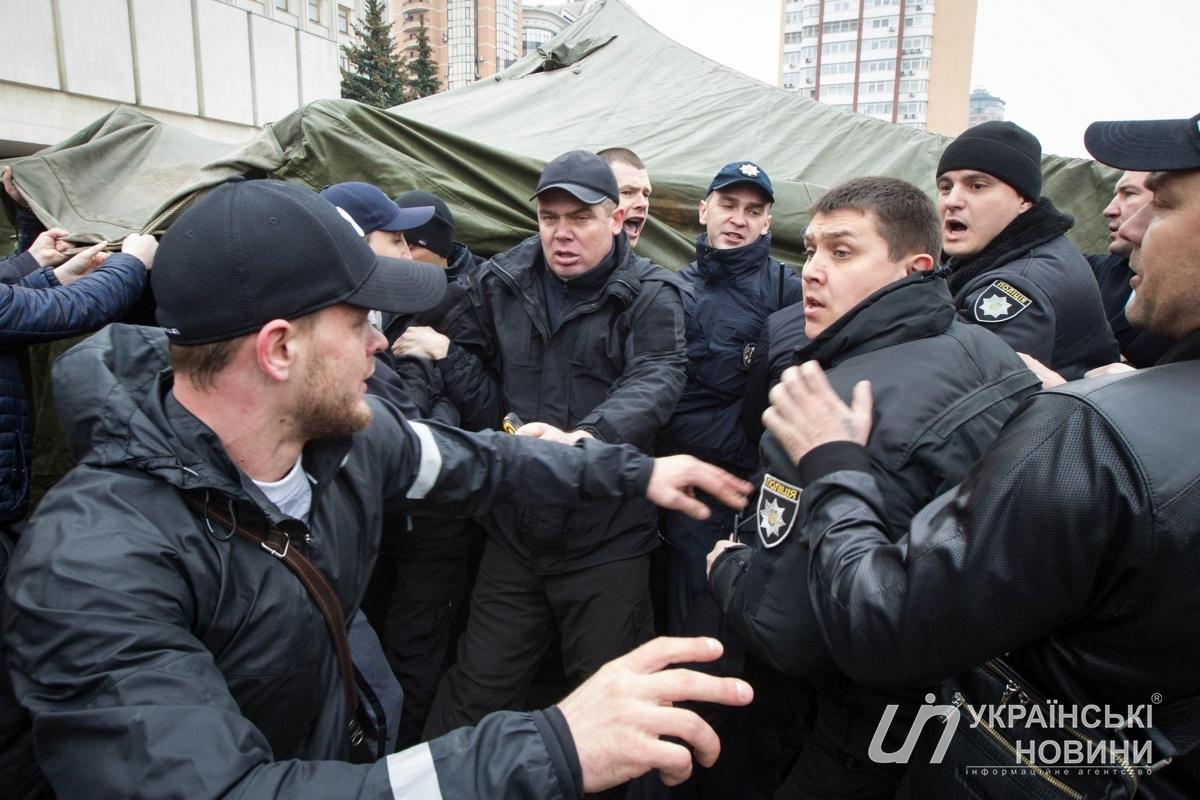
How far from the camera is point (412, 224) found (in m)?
3.34

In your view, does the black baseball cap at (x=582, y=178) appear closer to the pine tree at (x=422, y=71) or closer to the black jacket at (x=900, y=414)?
the black jacket at (x=900, y=414)

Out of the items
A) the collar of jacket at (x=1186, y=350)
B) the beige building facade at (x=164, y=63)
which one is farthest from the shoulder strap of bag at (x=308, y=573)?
the beige building facade at (x=164, y=63)

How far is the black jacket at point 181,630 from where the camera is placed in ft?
3.90

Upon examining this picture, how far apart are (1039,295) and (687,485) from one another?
1.61m

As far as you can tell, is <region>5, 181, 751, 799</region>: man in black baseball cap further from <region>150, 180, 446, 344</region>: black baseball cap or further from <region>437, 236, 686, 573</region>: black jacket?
<region>437, 236, 686, 573</region>: black jacket

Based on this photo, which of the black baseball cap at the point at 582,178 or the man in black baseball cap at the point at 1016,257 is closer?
the man in black baseball cap at the point at 1016,257

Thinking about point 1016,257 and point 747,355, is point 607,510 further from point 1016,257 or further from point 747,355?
point 1016,257

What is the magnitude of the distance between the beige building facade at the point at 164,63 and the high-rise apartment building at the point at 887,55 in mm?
52082

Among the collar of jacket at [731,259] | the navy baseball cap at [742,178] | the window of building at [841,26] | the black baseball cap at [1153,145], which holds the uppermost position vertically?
the window of building at [841,26]

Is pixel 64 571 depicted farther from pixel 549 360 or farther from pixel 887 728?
pixel 549 360

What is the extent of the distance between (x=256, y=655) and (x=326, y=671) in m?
0.24

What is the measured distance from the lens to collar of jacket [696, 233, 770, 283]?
12.0 ft

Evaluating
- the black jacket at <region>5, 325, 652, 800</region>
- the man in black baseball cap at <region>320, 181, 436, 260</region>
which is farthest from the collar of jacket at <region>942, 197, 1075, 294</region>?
the black jacket at <region>5, 325, 652, 800</region>

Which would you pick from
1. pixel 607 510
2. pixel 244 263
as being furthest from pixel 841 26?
pixel 244 263
